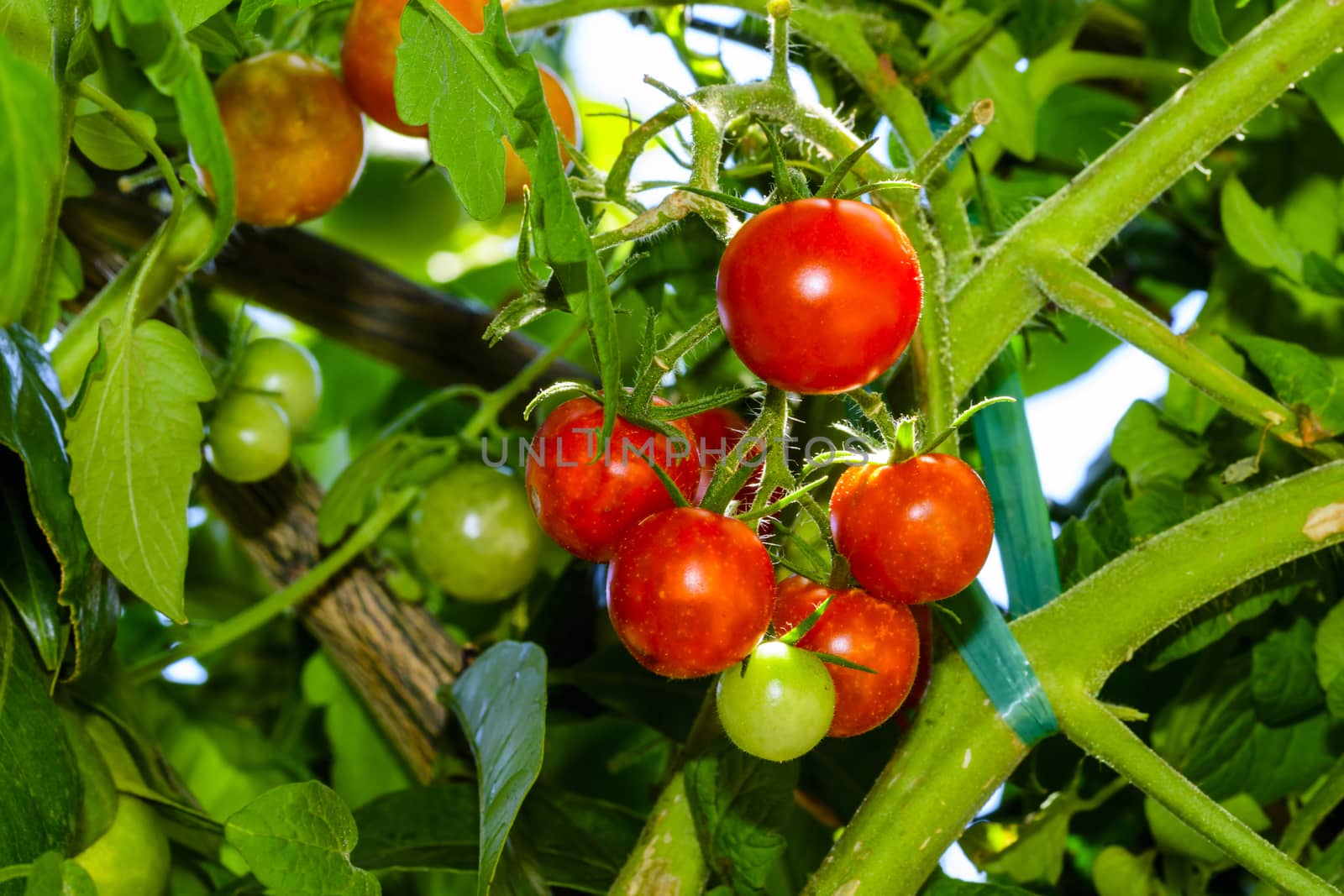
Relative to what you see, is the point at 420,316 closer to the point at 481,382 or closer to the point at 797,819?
the point at 481,382

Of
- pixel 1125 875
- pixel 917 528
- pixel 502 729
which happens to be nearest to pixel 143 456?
pixel 502 729

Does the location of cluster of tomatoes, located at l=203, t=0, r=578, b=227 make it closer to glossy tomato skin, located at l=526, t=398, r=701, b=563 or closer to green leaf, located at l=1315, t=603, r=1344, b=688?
glossy tomato skin, located at l=526, t=398, r=701, b=563

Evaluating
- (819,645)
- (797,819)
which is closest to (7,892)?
(819,645)

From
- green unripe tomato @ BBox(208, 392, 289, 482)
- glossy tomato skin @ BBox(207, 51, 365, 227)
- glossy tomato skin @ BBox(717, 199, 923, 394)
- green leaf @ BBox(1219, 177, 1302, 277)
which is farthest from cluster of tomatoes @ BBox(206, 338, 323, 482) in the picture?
green leaf @ BBox(1219, 177, 1302, 277)

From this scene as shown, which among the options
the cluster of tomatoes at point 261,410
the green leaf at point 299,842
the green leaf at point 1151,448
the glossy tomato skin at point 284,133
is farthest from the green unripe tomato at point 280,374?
the green leaf at point 1151,448

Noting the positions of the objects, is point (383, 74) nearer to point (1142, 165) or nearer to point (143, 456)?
point (143, 456)

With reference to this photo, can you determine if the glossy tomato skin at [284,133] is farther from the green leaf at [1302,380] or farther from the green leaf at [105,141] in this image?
the green leaf at [1302,380]
